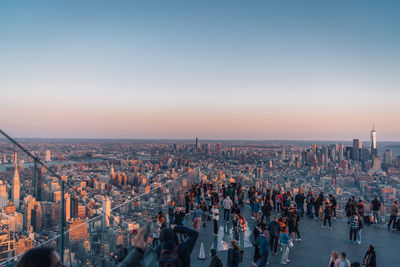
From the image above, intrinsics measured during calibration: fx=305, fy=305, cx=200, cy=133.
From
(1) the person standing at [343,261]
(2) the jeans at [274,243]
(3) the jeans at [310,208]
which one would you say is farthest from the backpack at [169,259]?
(3) the jeans at [310,208]

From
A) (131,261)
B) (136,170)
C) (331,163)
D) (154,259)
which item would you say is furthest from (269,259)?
(331,163)

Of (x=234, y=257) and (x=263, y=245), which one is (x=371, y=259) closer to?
(x=263, y=245)

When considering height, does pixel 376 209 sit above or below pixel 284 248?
above

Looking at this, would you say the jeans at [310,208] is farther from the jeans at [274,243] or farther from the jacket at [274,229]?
the jacket at [274,229]

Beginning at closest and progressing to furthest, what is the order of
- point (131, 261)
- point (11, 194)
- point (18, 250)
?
point (131, 261) < point (18, 250) < point (11, 194)

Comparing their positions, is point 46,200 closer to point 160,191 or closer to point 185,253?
point 185,253

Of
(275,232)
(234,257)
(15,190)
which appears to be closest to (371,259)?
(275,232)
